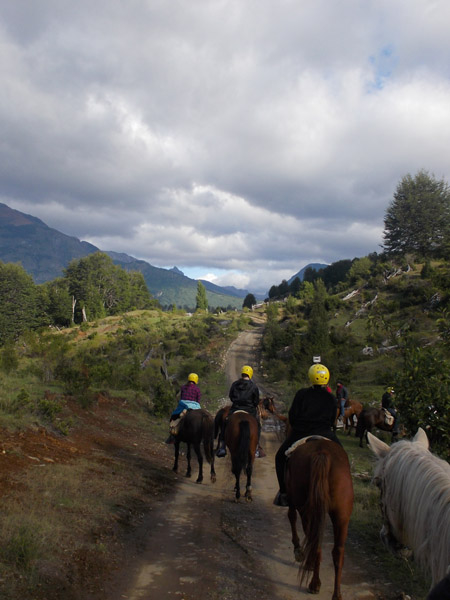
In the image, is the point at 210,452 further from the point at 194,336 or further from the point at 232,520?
the point at 194,336

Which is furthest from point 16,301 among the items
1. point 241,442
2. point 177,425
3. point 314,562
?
point 314,562

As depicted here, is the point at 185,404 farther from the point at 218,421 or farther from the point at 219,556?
the point at 219,556

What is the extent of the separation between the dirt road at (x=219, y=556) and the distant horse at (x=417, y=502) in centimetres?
156

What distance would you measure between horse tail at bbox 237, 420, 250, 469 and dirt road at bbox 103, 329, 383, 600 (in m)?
0.93

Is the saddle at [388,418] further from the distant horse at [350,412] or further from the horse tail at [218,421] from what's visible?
the horse tail at [218,421]

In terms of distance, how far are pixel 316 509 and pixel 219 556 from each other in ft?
7.24

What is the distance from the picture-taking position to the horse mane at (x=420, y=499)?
3256mm

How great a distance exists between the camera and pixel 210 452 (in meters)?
10.4

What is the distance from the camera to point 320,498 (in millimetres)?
4586

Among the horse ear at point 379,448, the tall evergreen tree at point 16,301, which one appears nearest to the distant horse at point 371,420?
the horse ear at point 379,448

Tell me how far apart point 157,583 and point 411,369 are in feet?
19.4

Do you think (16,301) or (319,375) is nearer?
(319,375)

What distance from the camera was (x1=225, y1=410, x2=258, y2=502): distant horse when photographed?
27.9 ft

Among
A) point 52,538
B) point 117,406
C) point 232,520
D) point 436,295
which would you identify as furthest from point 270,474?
point 436,295
